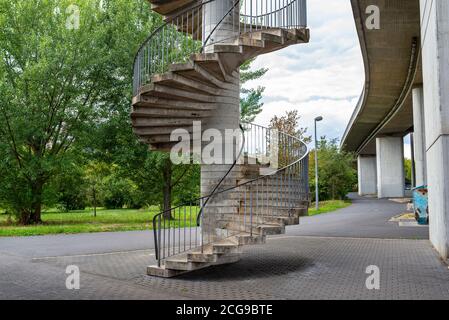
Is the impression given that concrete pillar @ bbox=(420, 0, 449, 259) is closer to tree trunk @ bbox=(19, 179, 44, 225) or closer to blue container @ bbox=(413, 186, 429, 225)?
blue container @ bbox=(413, 186, 429, 225)

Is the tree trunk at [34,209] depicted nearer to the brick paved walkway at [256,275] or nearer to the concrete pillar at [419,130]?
the brick paved walkway at [256,275]

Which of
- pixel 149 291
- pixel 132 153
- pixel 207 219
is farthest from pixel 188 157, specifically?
pixel 149 291

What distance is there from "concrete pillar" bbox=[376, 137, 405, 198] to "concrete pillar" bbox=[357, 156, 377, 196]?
9.77 metres

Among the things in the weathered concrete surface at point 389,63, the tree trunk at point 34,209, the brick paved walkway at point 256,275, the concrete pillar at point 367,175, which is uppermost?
the weathered concrete surface at point 389,63

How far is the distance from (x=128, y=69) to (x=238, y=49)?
13200 millimetres

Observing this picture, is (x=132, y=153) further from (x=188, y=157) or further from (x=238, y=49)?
(x=238, y=49)

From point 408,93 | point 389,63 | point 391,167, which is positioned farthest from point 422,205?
point 391,167

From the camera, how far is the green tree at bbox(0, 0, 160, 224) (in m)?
17.7

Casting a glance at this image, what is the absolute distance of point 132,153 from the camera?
1942 cm

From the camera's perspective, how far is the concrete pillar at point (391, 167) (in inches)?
1421

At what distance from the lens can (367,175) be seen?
48938 millimetres

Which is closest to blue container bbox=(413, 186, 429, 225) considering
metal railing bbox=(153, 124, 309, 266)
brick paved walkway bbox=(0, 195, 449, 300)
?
brick paved walkway bbox=(0, 195, 449, 300)

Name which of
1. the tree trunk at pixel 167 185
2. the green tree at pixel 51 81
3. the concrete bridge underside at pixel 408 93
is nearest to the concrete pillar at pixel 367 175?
the concrete bridge underside at pixel 408 93

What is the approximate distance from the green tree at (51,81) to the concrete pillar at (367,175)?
33381mm
